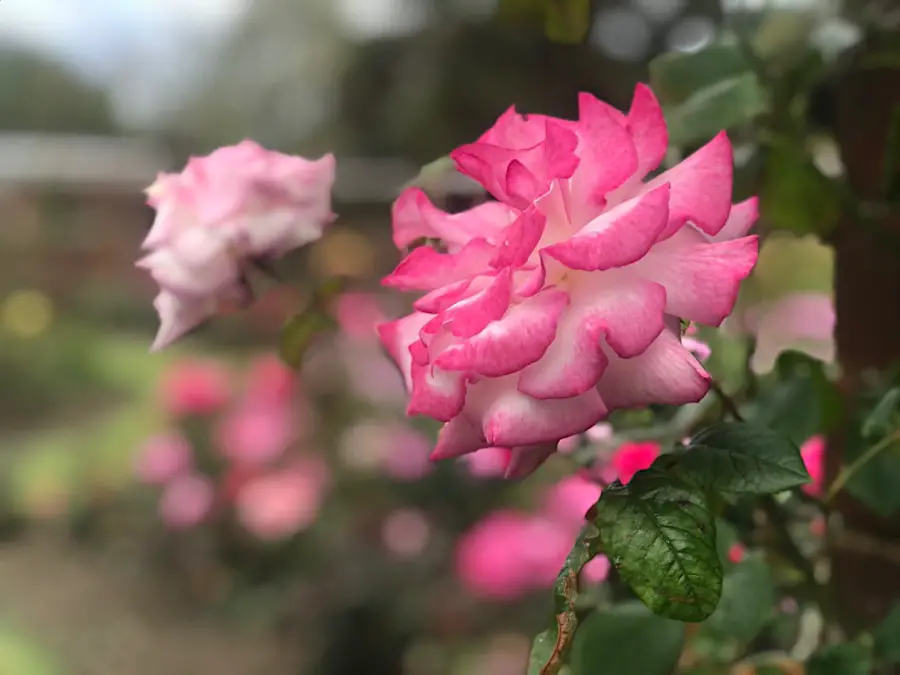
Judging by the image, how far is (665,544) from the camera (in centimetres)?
13

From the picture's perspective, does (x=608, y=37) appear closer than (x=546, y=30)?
No

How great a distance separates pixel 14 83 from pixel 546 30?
0.42 metres

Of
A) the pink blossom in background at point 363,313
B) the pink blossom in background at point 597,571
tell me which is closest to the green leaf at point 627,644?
the pink blossom in background at point 597,571

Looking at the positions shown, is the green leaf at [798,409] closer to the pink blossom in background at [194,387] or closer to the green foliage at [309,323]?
the green foliage at [309,323]

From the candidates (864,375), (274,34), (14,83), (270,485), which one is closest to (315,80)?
(274,34)

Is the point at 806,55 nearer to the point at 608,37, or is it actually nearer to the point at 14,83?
the point at 608,37

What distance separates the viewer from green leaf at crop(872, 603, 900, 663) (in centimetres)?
22

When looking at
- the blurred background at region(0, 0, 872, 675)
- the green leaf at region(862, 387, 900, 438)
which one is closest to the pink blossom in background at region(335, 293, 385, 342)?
the blurred background at region(0, 0, 872, 675)

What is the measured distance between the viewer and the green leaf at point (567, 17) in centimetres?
21

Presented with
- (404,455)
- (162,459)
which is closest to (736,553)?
(404,455)

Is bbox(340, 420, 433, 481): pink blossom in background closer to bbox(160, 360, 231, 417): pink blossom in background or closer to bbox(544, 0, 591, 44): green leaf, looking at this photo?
bbox(160, 360, 231, 417): pink blossom in background

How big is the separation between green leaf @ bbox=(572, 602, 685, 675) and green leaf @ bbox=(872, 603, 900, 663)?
68mm

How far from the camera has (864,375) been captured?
0.27 m

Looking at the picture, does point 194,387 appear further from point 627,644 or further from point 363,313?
point 627,644
